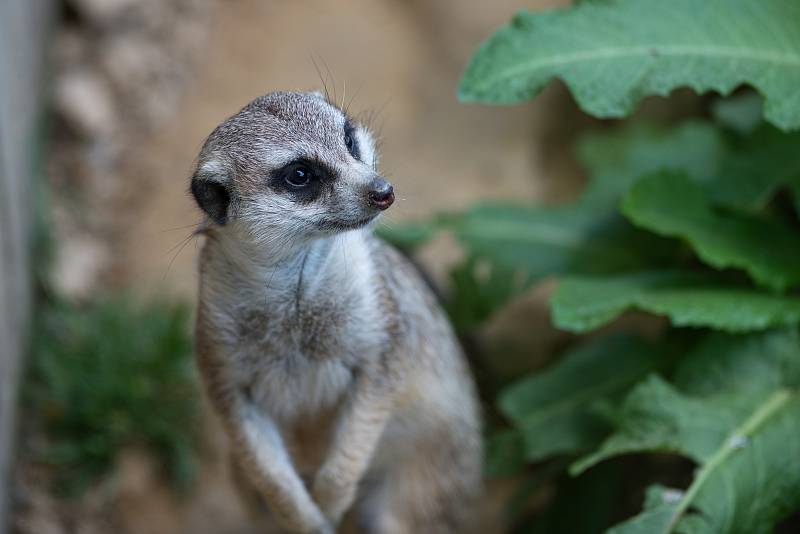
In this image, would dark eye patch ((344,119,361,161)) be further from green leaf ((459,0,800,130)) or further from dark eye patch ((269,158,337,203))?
green leaf ((459,0,800,130))

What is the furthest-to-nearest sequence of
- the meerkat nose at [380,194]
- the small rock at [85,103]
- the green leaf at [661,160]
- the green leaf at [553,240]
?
1. the small rock at [85,103]
2. the green leaf at [661,160]
3. the green leaf at [553,240]
4. the meerkat nose at [380,194]

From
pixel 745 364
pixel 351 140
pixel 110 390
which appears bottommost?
pixel 110 390

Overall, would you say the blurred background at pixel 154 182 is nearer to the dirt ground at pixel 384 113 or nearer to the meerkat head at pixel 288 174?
the dirt ground at pixel 384 113

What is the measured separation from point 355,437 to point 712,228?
1.45m

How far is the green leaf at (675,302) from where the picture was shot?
2.94 m

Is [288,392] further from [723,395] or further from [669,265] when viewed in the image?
[669,265]

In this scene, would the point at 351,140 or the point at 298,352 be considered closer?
the point at 351,140

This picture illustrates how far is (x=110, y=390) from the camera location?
383 cm

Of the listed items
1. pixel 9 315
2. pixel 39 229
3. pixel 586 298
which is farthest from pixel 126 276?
pixel 586 298

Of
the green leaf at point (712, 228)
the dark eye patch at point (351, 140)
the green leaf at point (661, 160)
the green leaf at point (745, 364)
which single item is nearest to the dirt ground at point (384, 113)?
the green leaf at point (661, 160)

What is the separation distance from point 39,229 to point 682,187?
111 inches

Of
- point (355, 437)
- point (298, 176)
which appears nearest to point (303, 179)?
point (298, 176)

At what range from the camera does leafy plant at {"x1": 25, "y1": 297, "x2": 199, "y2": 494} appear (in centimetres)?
380

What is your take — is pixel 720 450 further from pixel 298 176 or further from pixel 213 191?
pixel 213 191
